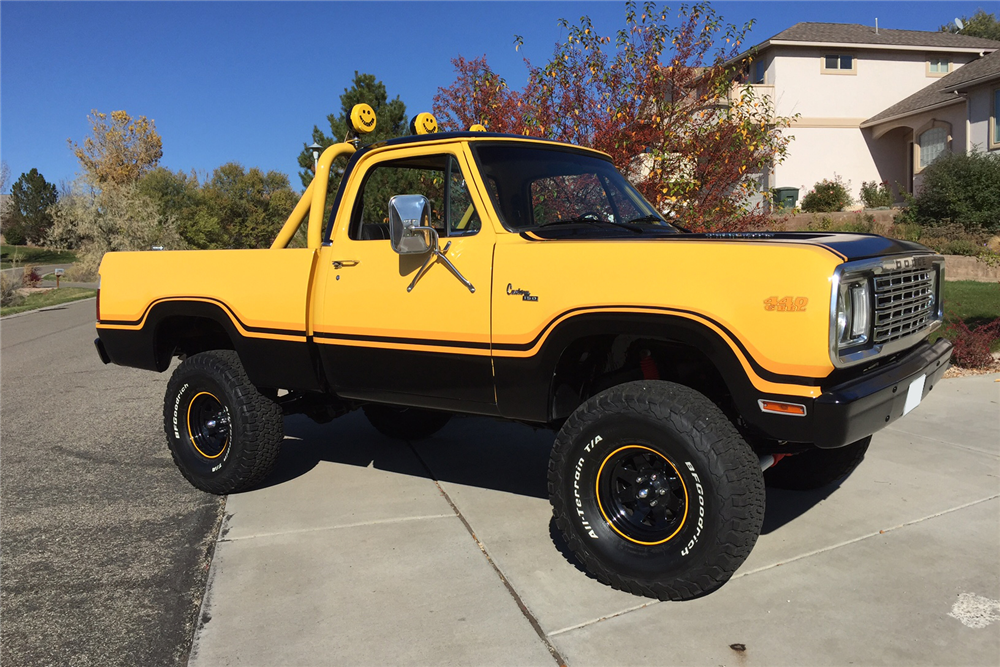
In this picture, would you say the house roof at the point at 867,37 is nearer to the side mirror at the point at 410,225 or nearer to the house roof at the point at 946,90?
the house roof at the point at 946,90

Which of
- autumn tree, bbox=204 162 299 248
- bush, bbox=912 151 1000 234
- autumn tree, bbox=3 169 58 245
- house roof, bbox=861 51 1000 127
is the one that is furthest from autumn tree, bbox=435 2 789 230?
autumn tree, bbox=3 169 58 245

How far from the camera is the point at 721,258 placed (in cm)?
325

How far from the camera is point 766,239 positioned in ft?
11.2

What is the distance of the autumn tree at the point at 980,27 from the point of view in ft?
157

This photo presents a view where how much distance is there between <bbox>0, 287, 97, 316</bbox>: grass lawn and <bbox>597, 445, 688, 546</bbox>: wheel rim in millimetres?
21922

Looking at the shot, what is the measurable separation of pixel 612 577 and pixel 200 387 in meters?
3.05

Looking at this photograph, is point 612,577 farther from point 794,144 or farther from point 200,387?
point 794,144

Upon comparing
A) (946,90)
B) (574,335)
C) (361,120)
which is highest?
(946,90)

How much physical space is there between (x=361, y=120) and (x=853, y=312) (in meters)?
3.41

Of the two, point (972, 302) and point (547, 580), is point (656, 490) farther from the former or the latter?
point (972, 302)

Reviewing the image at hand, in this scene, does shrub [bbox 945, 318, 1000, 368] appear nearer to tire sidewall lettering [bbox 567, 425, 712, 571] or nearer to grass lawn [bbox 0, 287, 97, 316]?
tire sidewall lettering [bbox 567, 425, 712, 571]

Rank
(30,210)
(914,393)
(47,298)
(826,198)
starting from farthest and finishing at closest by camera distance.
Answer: (30,210) → (826,198) → (47,298) → (914,393)

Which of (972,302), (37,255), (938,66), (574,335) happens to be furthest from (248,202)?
(574,335)

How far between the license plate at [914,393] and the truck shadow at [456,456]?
111cm
